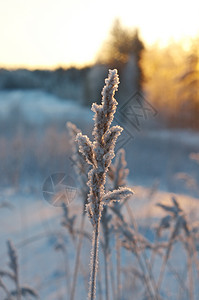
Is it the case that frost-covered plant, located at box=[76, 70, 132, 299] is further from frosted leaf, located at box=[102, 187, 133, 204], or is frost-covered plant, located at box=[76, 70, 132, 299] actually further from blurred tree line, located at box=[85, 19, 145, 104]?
blurred tree line, located at box=[85, 19, 145, 104]

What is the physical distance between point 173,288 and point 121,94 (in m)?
18.1

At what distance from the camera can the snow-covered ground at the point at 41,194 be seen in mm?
2715

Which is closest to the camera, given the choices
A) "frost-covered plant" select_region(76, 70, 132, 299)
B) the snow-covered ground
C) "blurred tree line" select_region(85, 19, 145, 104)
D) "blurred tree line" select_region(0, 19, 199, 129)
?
"frost-covered plant" select_region(76, 70, 132, 299)

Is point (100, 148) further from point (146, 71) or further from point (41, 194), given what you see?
point (146, 71)

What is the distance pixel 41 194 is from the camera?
5574 millimetres

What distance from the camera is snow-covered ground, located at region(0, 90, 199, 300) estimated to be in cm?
271

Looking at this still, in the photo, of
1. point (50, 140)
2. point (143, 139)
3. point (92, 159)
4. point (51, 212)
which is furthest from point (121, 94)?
point (92, 159)

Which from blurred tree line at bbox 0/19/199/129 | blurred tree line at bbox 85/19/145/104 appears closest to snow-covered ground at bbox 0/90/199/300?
blurred tree line at bbox 0/19/199/129

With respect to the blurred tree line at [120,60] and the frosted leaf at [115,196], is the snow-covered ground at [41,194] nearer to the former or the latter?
the frosted leaf at [115,196]

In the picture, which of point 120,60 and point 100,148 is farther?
point 120,60

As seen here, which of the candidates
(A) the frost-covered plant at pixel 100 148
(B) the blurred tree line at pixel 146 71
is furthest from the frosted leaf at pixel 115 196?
(B) the blurred tree line at pixel 146 71

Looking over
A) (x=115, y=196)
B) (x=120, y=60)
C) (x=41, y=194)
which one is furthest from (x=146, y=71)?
(x=115, y=196)

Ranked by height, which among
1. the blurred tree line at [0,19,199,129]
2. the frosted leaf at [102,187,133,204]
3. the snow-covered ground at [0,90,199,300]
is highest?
the blurred tree line at [0,19,199,129]

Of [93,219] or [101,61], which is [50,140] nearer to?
[93,219]
